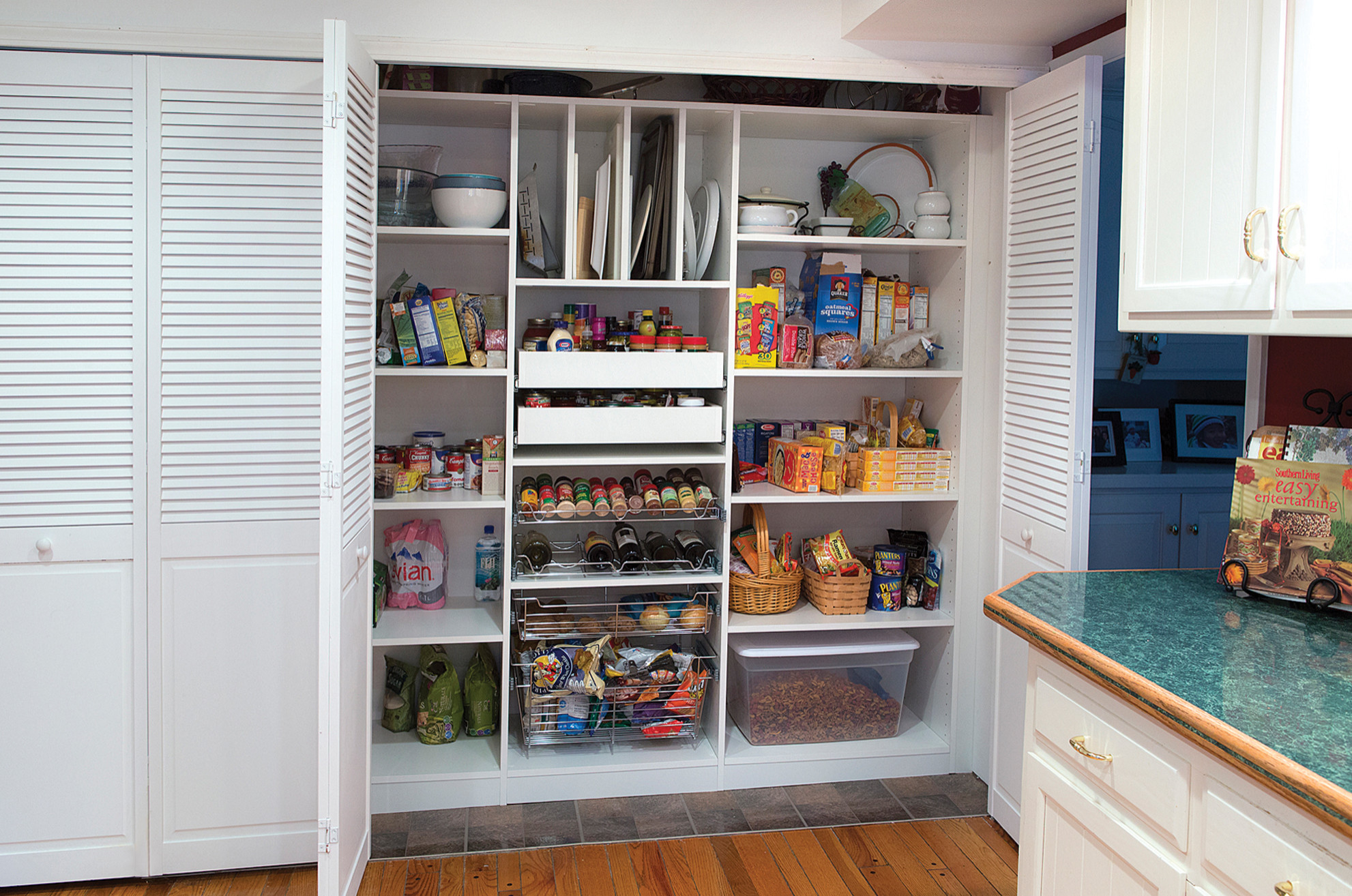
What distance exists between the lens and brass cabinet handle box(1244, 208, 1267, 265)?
1596 mm

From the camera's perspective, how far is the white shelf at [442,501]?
276cm

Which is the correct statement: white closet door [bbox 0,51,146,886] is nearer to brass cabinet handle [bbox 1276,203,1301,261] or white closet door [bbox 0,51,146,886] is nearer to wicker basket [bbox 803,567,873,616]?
wicker basket [bbox 803,567,873,616]

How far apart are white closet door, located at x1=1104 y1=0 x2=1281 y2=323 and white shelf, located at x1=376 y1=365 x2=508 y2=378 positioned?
1.62m

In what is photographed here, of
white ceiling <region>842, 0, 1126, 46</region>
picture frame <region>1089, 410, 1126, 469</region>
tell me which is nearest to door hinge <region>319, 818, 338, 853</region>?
white ceiling <region>842, 0, 1126, 46</region>

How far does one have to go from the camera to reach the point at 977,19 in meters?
2.50

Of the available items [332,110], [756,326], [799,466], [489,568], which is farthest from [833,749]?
[332,110]

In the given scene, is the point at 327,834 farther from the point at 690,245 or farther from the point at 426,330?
the point at 690,245

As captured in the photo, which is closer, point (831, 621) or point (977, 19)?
point (977, 19)

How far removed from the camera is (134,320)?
2.35 m

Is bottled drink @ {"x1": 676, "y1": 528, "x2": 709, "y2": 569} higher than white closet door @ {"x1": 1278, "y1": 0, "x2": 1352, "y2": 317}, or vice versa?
white closet door @ {"x1": 1278, "y1": 0, "x2": 1352, "y2": 317}

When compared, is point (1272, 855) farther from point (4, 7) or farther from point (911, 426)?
point (4, 7)

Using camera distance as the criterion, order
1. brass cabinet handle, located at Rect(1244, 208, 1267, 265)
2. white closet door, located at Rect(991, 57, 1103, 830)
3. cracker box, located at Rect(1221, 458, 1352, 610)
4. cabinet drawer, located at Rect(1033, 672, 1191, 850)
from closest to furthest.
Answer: cabinet drawer, located at Rect(1033, 672, 1191, 850) < brass cabinet handle, located at Rect(1244, 208, 1267, 265) < cracker box, located at Rect(1221, 458, 1352, 610) < white closet door, located at Rect(991, 57, 1103, 830)

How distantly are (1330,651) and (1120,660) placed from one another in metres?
0.38

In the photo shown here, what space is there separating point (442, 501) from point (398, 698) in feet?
2.36
